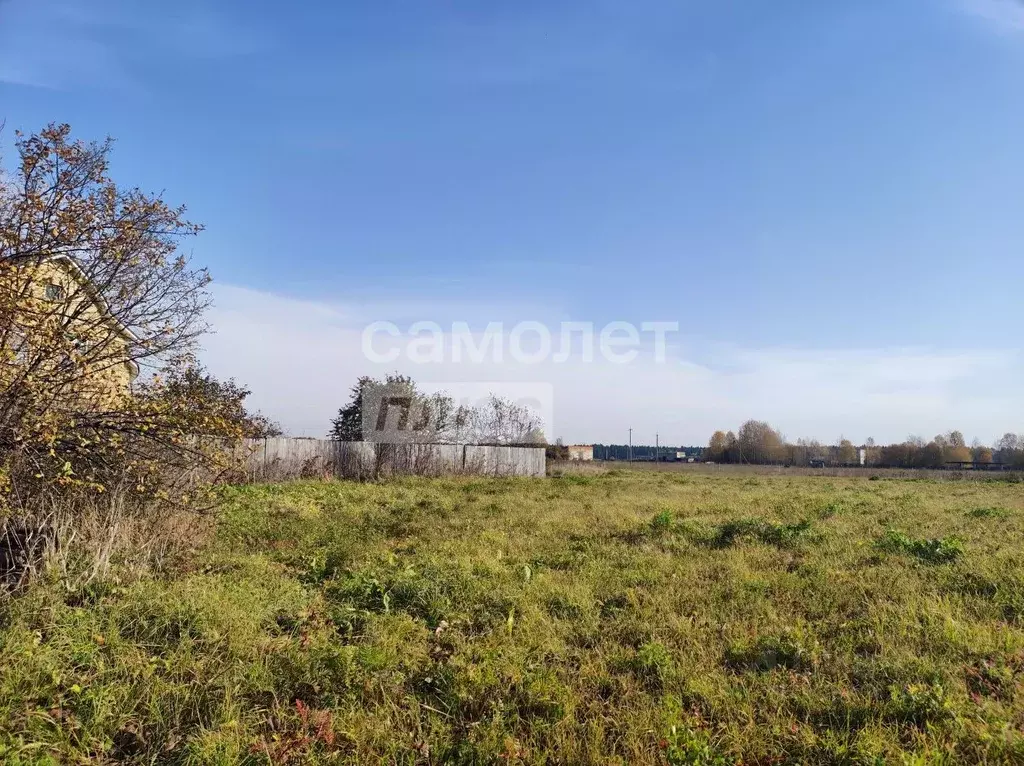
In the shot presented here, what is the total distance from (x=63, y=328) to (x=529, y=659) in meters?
4.27

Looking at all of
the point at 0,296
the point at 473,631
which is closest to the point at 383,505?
the point at 473,631

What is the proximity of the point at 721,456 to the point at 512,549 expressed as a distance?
2555 inches

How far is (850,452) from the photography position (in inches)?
2648

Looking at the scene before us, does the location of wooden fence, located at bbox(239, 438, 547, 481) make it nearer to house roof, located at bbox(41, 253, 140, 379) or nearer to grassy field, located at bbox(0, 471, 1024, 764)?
house roof, located at bbox(41, 253, 140, 379)

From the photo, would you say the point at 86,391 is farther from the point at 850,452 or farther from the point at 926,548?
the point at 850,452

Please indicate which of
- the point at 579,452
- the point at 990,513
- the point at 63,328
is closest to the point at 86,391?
the point at 63,328

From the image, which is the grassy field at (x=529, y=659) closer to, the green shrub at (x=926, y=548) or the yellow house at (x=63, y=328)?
the green shrub at (x=926, y=548)

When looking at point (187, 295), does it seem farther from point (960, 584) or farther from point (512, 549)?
point (960, 584)

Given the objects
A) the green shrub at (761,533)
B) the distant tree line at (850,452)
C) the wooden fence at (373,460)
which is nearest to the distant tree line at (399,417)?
the wooden fence at (373,460)

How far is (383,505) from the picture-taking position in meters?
12.4

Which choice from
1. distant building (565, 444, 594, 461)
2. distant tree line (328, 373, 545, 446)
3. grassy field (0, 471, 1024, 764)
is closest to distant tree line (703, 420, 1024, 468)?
distant building (565, 444, 594, 461)

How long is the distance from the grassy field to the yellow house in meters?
1.73

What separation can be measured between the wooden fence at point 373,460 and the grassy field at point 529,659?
11.3m

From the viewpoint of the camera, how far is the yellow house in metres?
4.35
